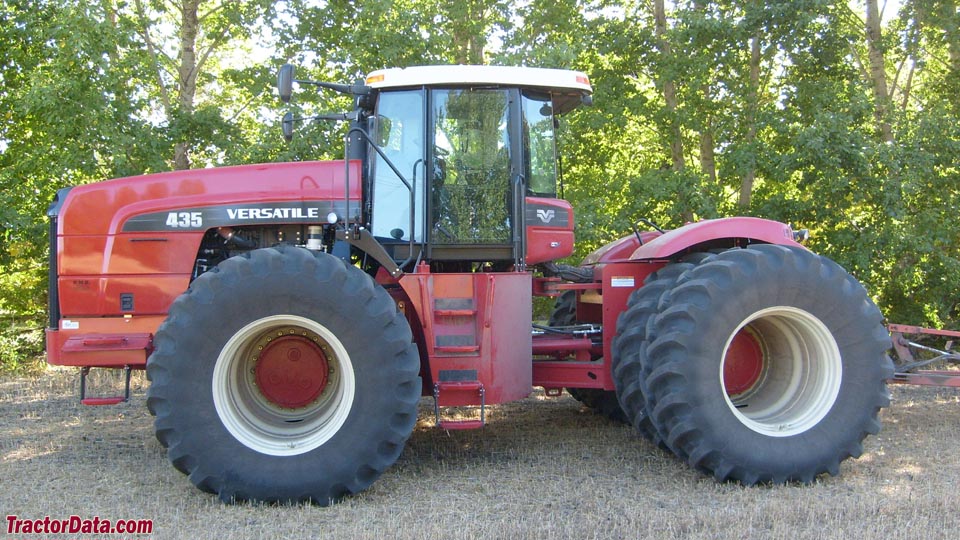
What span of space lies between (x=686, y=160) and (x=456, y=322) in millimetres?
9301

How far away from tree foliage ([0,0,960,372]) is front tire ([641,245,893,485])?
552 centimetres

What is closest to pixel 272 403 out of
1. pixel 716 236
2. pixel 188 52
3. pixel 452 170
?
pixel 452 170

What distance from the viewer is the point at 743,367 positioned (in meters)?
5.79

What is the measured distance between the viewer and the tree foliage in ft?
34.2

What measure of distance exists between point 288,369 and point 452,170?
1727 mm

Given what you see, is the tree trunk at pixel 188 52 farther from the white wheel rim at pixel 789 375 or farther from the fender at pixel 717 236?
the white wheel rim at pixel 789 375

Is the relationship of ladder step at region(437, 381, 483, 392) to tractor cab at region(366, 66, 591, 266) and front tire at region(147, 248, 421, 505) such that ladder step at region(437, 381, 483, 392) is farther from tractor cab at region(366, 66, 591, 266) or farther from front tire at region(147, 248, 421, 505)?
tractor cab at region(366, 66, 591, 266)

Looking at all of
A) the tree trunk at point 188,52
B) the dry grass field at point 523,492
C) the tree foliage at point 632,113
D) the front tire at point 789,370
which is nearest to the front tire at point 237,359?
the dry grass field at point 523,492

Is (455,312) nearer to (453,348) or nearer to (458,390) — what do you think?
(453,348)

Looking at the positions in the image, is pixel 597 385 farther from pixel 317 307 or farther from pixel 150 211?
pixel 150 211

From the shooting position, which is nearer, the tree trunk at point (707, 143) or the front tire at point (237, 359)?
the front tire at point (237, 359)

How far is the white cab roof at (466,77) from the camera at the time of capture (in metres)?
5.60

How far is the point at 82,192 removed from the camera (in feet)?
18.3

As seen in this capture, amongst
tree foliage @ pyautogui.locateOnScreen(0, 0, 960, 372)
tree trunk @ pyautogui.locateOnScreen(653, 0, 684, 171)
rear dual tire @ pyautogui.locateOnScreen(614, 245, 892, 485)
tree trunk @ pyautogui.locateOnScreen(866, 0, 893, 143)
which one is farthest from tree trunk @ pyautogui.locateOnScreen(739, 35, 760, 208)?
rear dual tire @ pyautogui.locateOnScreen(614, 245, 892, 485)
